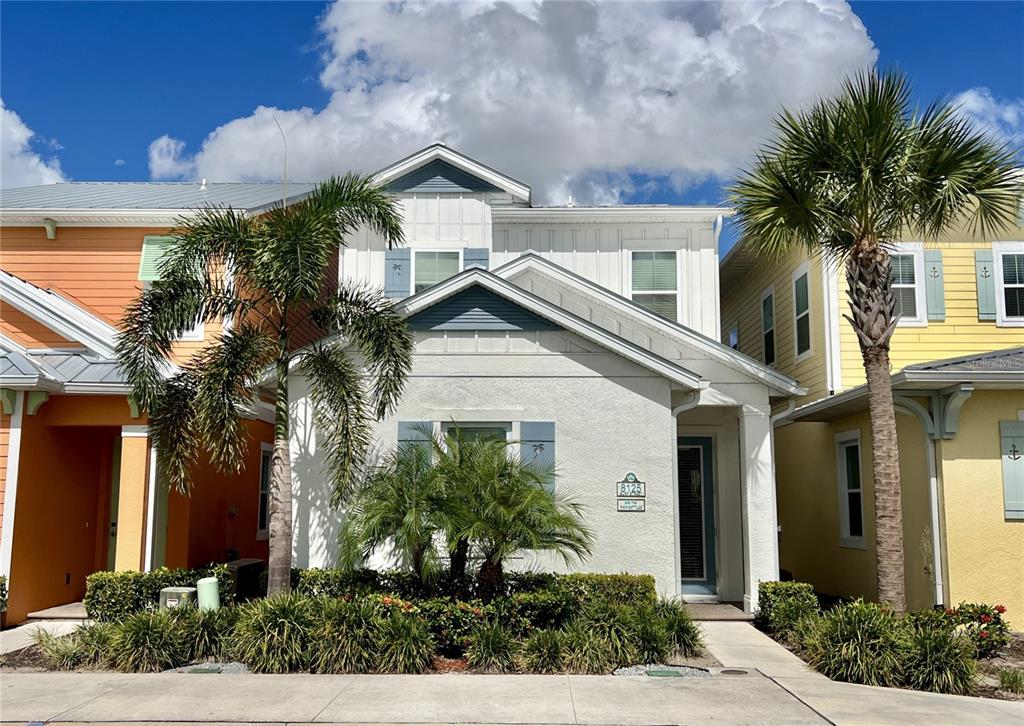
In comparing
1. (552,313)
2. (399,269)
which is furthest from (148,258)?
(552,313)

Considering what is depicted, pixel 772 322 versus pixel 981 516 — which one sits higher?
pixel 772 322

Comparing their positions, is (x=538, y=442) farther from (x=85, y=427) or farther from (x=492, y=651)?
(x=85, y=427)

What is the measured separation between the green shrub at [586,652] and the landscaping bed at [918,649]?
2323 millimetres

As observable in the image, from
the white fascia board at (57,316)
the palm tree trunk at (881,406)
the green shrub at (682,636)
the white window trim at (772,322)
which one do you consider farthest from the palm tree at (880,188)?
the white fascia board at (57,316)

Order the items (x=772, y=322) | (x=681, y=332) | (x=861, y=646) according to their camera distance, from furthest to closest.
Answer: (x=772, y=322) → (x=681, y=332) → (x=861, y=646)

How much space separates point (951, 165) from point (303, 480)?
9360 mm

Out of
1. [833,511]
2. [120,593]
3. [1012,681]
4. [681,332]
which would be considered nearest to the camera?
[1012,681]

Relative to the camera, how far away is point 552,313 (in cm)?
1252

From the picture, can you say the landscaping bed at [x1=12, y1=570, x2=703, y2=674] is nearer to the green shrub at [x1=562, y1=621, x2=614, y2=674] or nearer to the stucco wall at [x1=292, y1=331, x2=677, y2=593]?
the green shrub at [x1=562, y1=621, x2=614, y2=674]

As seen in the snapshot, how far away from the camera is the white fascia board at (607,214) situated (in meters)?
16.1

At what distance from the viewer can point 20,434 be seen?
11914 millimetres

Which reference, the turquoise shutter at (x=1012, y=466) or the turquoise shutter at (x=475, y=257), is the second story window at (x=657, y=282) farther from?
the turquoise shutter at (x=1012, y=466)

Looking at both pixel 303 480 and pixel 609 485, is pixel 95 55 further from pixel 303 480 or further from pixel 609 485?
pixel 609 485

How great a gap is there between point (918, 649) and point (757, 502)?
447 cm
